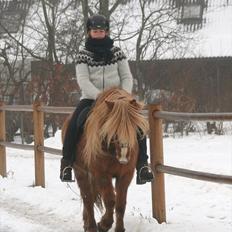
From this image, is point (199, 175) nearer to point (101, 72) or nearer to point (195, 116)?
point (195, 116)

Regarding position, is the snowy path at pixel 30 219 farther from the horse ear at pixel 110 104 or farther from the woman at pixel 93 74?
the horse ear at pixel 110 104

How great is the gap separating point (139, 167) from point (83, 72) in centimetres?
113

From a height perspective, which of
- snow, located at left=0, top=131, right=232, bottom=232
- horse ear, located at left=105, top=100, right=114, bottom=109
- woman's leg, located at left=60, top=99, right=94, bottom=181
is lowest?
snow, located at left=0, top=131, right=232, bottom=232

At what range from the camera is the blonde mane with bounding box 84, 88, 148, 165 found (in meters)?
5.04

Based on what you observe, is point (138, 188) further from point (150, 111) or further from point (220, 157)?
point (220, 157)

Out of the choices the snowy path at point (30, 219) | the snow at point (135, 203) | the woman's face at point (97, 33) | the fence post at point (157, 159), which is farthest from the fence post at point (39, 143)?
the woman's face at point (97, 33)

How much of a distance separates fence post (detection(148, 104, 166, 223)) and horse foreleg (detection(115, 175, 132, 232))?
85 cm

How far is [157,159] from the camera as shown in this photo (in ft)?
20.8

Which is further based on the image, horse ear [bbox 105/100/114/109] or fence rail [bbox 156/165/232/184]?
fence rail [bbox 156/165/232/184]

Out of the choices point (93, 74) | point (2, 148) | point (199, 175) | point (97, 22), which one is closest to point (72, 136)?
point (93, 74)

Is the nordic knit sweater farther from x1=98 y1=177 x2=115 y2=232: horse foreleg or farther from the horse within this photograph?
x1=98 y1=177 x2=115 y2=232: horse foreleg

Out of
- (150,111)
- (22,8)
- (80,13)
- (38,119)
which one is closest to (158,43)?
(80,13)

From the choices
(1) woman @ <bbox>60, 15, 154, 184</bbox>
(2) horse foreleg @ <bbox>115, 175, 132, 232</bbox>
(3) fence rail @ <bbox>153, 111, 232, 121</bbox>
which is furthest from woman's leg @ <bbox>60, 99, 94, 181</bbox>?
(3) fence rail @ <bbox>153, 111, 232, 121</bbox>

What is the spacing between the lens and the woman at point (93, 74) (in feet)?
18.8
